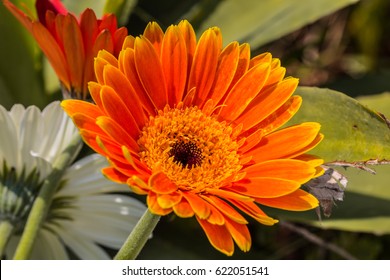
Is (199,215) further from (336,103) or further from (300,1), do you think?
(300,1)

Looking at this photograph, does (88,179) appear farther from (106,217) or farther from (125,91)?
(125,91)

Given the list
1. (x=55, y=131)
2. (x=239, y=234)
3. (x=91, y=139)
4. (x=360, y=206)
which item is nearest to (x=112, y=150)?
(x=91, y=139)

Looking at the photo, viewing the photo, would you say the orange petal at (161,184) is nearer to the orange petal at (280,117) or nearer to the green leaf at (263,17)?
the orange petal at (280,117)

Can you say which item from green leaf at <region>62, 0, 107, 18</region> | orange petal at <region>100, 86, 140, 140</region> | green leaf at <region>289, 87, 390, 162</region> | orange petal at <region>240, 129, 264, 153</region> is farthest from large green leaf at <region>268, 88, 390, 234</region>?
green leaf at <region>62, 0, 107, 18</region>

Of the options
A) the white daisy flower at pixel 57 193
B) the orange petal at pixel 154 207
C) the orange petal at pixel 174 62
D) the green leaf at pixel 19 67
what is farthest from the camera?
the green leaf at pixel 19 67

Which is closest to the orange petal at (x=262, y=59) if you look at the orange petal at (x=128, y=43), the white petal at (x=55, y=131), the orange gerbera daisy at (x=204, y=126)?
the orange gerbera daisy at (x=204, y=126)
